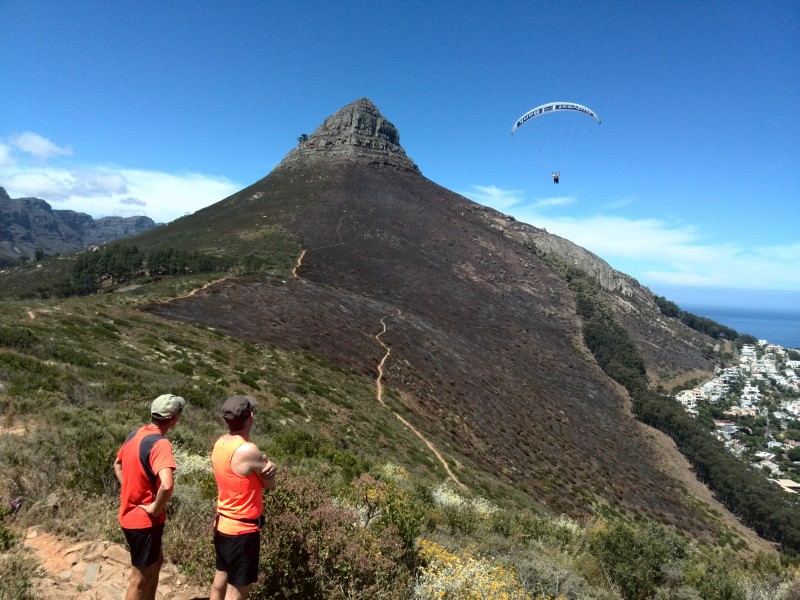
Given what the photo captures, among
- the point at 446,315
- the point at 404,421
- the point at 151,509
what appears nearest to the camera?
the point at 151,509

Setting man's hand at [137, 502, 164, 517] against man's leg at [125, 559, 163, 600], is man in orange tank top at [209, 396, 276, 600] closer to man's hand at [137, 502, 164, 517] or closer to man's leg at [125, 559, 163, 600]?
man's hand at [137, 502, 164, 517]

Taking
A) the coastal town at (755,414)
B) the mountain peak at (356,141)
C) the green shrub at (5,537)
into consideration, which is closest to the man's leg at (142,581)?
the green shrub at (5,537)

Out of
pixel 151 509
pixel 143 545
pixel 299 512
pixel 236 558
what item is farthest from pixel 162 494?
pixel 299 512

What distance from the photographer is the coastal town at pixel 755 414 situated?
89188 millimetres

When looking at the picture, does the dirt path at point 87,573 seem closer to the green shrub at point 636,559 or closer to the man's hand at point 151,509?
the man's hand at point 151,509

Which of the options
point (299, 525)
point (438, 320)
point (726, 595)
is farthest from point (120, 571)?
point (438, 320)

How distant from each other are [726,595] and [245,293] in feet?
127

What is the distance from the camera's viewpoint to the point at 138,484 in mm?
4070

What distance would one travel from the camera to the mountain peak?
136 meters

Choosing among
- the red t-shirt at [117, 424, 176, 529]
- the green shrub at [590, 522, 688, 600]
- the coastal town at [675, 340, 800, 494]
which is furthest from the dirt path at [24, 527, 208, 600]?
the coastal town at [675, 340, 800, 494]

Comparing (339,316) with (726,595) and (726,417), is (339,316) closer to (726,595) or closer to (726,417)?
(726,595)

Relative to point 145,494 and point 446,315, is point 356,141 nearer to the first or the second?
point 446,315

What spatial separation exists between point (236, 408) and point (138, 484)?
1.21 m

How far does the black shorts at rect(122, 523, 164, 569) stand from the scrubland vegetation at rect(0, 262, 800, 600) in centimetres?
100
